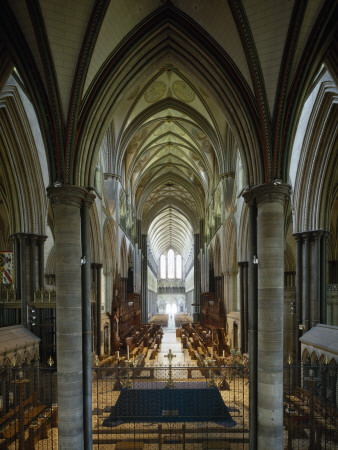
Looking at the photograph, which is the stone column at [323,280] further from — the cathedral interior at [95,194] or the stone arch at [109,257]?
the stone arch at [109,257]

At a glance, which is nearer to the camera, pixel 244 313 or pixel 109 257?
pixel 244 313

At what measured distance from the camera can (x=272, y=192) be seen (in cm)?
798

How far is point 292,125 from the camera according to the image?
8180mm

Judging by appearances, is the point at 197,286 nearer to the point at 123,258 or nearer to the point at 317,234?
the point at 123,258

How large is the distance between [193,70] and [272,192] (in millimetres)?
4216

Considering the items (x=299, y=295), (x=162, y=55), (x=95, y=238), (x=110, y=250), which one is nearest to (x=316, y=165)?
(x=299, y=295)

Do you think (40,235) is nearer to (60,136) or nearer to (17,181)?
(17,181)

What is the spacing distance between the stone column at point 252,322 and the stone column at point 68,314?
3.69 meters

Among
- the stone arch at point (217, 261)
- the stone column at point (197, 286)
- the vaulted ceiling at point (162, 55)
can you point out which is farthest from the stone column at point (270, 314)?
the stone column at point (197, 286)

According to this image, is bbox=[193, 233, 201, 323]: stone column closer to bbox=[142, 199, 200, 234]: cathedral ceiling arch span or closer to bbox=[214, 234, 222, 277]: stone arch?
bbox=[142, 199, 200, 234]: cathedral ceiling arch span

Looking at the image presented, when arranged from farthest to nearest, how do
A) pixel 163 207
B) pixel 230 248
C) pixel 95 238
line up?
pixel 163 207, pixel 230 248, pixel 95 238

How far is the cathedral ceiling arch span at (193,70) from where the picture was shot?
853 cm

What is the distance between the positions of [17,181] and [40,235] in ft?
6.79

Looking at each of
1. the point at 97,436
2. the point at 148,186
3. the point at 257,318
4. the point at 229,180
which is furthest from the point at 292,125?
the point at 148,186
